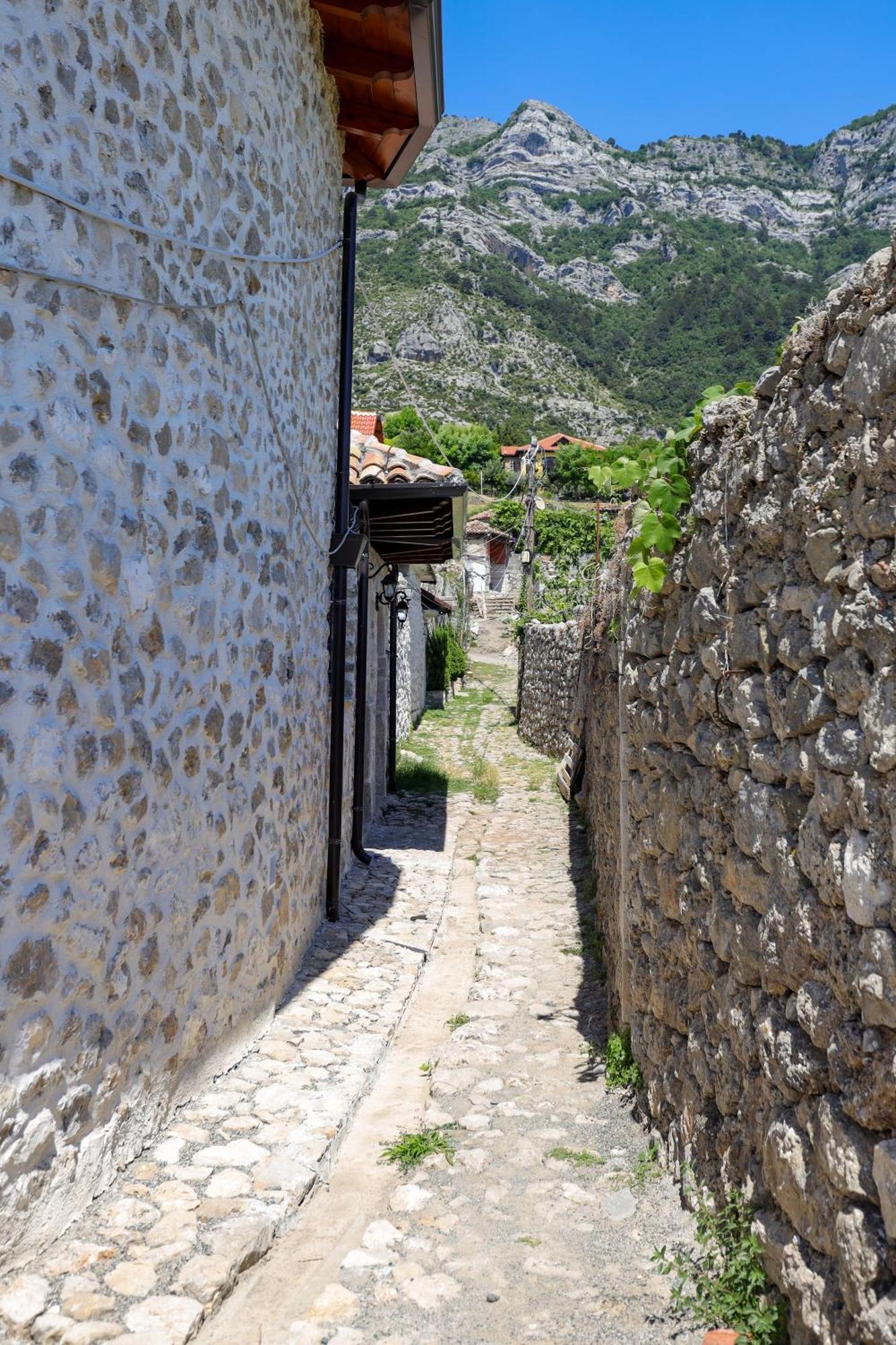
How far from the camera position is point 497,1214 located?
10.4 ft

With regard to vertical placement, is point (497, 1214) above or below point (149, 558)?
below

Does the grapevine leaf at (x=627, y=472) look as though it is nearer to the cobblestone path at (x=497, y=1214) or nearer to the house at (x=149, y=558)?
the house at (x=149, y=558)

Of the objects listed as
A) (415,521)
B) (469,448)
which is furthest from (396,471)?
(469,448)

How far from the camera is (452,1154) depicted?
3.59 m

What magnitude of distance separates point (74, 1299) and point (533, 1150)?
68.0 inches

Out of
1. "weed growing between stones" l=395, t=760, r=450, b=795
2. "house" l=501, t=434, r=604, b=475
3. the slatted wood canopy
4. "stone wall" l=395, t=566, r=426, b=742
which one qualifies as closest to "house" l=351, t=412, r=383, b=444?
"stone wall" l=395, t=566, r=426, b=742

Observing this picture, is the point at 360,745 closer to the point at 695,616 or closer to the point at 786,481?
the point at 695,616

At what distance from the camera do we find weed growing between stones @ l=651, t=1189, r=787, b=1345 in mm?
2283

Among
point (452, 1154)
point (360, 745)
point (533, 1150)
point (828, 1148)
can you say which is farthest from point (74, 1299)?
point (360, 745)

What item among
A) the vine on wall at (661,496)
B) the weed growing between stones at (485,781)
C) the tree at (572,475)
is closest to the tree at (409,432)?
the tree at (572,475)

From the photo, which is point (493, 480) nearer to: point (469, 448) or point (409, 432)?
point (469, 448)

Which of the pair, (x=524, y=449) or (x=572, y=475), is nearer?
(x=572, y=475)

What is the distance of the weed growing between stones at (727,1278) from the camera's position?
2.28m

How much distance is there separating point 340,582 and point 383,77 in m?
3.04
